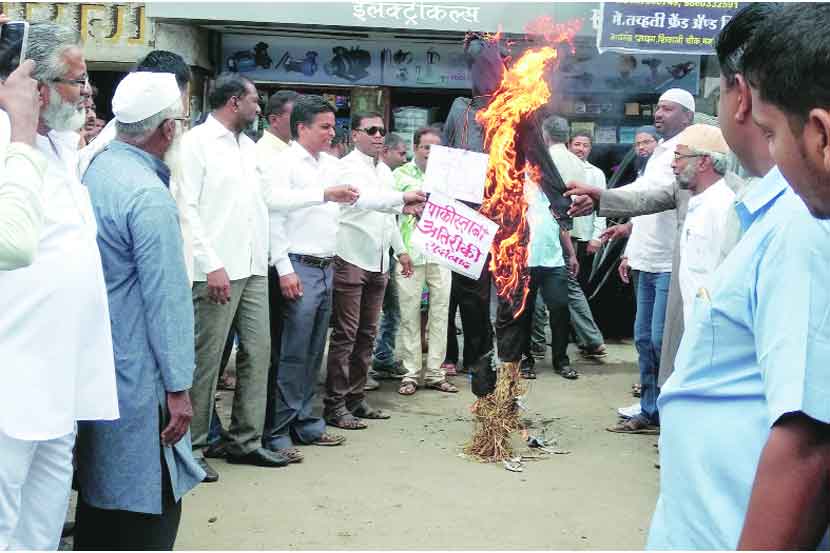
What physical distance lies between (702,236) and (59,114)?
150 inches

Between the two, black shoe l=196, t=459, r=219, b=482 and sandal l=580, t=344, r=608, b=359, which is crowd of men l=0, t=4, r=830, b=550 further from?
sandal l=580, t=344, r=608, b=359

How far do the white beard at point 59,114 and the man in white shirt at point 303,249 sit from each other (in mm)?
2922

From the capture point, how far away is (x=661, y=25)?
35.5 feet

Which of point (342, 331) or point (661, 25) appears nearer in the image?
point (342, 331)

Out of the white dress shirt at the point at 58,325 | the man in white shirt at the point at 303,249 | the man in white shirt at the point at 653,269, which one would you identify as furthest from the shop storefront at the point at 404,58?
the white dress shirt at the point at 58,325

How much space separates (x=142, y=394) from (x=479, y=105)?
3345 millimetres

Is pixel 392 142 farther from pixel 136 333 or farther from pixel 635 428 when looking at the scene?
Result: pixel 136 333

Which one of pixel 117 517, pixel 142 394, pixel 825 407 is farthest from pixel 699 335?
pixel 117 517

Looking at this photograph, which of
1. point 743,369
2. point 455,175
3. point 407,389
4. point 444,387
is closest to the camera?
point 743,369

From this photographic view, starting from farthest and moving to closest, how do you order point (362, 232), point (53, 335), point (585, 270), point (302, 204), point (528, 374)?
point (585, 270)
point (528, 374)
point (362, 232)
point (302, 204)
point (53, 335)

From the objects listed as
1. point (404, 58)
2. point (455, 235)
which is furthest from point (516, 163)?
point (404, 58)

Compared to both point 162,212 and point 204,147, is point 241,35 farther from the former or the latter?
point 162,212

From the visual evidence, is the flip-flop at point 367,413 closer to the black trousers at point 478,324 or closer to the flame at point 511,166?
the black trousers at point 478,324

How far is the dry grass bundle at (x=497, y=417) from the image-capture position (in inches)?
241
